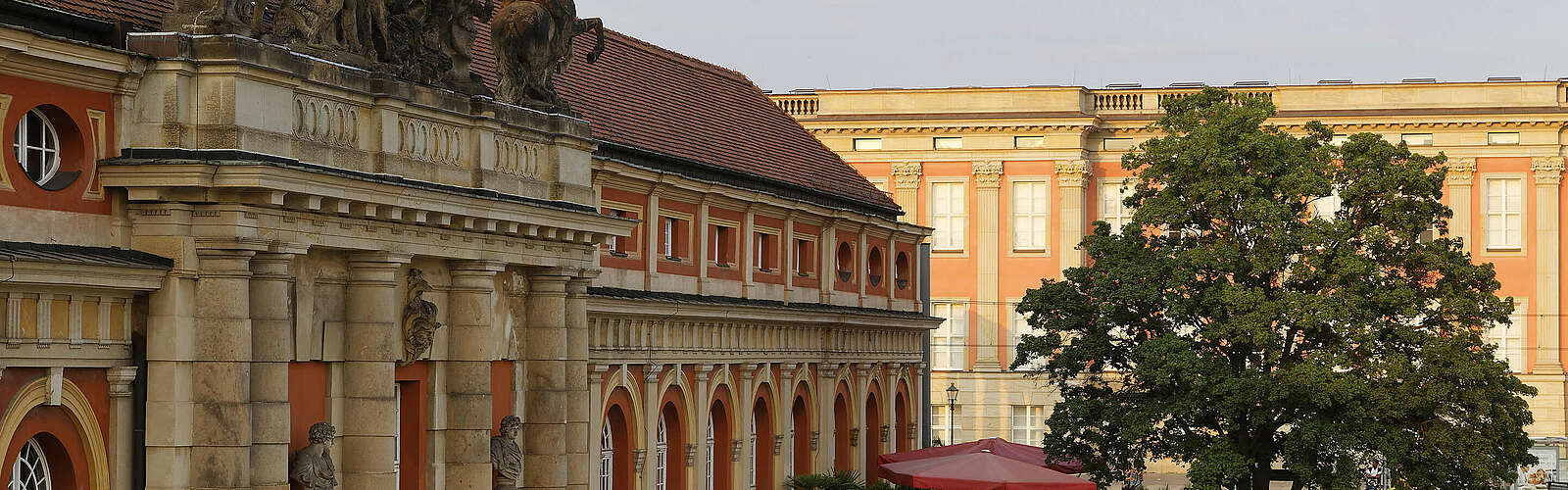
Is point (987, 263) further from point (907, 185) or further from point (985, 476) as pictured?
point (985, 476)

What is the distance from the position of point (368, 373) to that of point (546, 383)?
5076mm

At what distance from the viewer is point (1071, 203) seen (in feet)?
239

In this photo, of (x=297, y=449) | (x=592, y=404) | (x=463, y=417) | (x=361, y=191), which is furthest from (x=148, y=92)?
(x=592, y=404)

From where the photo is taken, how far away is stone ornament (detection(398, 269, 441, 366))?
84.8 feet

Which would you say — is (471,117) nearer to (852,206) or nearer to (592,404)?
(592,404)

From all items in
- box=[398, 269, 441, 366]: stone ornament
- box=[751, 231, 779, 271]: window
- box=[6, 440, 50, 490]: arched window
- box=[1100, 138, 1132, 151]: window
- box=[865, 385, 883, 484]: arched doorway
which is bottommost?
box=[865, 385, 883, 484]: arched doorway

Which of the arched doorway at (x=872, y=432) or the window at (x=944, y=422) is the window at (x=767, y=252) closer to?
the arched doorway at (x=872, y=432)

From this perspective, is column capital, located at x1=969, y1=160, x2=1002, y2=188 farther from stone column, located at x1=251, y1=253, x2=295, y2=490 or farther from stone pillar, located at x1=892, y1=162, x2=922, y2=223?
stone column, located at x1=251, y1=253, x2=295, y2=490

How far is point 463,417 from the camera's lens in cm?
2714

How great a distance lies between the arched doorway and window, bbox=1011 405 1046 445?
22.7 metres

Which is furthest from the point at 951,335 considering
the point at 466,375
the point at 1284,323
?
the point at 466,375

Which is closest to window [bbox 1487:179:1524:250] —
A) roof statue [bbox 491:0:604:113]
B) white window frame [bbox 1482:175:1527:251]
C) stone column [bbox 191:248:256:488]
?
white window frame [bbox 1482:175:1527:251]

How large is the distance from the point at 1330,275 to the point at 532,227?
1685cm

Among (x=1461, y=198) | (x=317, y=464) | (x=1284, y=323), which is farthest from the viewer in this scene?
(x=1461, y=198)
